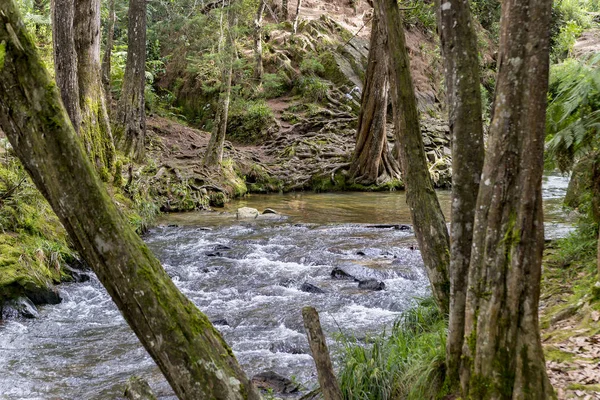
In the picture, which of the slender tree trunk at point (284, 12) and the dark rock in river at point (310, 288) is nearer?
the dark rock in river at point (310, 288)

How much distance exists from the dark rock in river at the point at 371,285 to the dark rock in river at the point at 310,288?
582 millimetres

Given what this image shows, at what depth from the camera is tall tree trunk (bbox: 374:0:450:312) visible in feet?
15.4

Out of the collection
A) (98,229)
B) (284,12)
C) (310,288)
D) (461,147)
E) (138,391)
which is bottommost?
(310,288)

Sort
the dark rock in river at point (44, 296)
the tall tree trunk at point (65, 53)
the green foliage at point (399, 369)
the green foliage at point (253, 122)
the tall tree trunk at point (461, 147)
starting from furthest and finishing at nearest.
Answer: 1. the green foliage at point (253, 122)
2. the tall tree trunk at point (65, 53)
3. the dark rock in river at point (44, 296)
4. the green foliage at point (399, 369)
5. the tall tree trunk at point (461, 147)

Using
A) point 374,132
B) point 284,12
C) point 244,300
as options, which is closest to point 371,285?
point 244,300

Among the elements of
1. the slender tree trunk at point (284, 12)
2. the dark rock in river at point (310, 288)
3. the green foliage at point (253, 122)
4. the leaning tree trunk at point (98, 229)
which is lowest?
the dark rock in river at point (310, 288)

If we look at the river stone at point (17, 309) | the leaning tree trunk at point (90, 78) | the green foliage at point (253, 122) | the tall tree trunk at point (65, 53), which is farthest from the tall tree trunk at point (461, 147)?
the green foliage at point (253, 122)

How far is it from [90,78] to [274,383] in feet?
27.2

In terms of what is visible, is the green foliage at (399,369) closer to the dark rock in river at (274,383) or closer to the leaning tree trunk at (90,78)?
the dark rock in river at (274,383)

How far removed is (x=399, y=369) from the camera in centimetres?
438

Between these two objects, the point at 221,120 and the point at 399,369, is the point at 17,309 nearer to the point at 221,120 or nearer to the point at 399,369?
the point at 399,369

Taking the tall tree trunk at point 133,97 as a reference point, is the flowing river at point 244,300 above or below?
below

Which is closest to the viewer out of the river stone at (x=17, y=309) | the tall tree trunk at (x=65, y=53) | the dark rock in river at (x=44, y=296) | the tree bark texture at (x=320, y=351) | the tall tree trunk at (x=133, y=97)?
the tree bark texture at (x=320, y=351)

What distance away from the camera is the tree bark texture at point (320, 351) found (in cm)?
347
